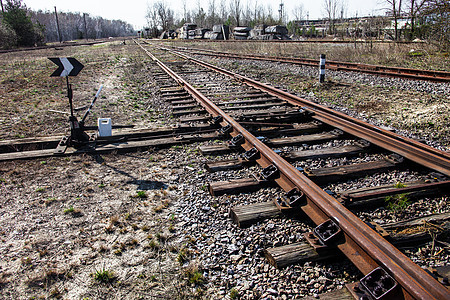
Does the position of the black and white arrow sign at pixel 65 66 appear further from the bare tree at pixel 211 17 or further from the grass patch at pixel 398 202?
the bare tree at pixel 211 17

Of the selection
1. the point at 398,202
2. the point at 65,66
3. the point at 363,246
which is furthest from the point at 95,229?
the point at 65,66

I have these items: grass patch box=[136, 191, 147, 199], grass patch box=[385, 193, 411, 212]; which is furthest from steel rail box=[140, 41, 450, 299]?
grass patch box=[136, 191, 147, 199]

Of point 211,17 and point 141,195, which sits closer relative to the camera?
point 141,195

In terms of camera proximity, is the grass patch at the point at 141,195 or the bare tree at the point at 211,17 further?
the bare tree at the point at 211,17

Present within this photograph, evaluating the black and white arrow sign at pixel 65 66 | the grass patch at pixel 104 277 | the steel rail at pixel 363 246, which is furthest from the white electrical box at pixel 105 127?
the grass patch at pixel 104 277

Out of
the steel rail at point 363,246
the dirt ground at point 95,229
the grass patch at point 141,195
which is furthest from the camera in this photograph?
the grass patch at point 141,195

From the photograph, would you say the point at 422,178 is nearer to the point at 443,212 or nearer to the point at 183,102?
the point at 443,212

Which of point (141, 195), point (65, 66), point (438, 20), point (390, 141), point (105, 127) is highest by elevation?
point (438, 20)

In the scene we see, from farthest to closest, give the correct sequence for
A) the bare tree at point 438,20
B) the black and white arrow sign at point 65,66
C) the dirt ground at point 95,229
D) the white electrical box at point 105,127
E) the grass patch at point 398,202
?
the bare tree at point 438,20
the white electrical box at point 105,127
the black and white arrow sign at point 65,66
the grass patch at point 398,202
the dirt ground at point 95,229

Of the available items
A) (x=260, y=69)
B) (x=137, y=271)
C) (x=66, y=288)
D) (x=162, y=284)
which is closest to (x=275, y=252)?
(x=162, y=284)

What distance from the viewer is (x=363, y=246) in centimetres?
235

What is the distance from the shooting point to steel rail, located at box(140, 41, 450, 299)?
1957 millimetres

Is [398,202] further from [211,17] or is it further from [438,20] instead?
[211,17]

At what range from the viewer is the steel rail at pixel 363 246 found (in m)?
1.96
